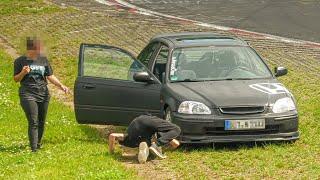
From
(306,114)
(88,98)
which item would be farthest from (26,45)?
(306,114)

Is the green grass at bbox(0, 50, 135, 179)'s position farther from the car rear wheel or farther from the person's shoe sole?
the car rear wheel

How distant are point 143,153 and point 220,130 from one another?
1.20 meters

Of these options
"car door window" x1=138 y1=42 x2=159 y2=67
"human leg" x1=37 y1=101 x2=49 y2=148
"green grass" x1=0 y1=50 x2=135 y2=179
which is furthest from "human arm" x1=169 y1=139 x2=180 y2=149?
"car door window" x1=138 y1=42 x2=159 y2=67

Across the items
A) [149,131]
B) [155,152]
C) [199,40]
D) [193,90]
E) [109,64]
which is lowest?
[155,152]

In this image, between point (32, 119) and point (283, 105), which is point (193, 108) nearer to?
point (283, 105)

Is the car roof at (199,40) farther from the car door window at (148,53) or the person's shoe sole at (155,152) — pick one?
the person's shoe sole at (155,152)

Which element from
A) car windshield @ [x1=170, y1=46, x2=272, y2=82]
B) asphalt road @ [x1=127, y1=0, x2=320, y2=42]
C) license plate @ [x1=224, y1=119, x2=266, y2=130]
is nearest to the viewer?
license plate @ [x1=224, y1=119, x2=266, y2=130]

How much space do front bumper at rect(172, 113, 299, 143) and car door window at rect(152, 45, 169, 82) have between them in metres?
1.38

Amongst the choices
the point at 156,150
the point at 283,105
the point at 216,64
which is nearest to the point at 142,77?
the point at 216,64

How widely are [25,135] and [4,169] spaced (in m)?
2.60

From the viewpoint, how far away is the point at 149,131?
32.2 feet

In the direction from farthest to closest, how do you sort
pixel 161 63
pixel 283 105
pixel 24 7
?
pixel 24 7
pixel 161 63
pixel 283 105

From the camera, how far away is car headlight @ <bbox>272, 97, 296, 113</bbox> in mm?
10039

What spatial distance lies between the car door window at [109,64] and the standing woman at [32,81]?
3.49 feet
